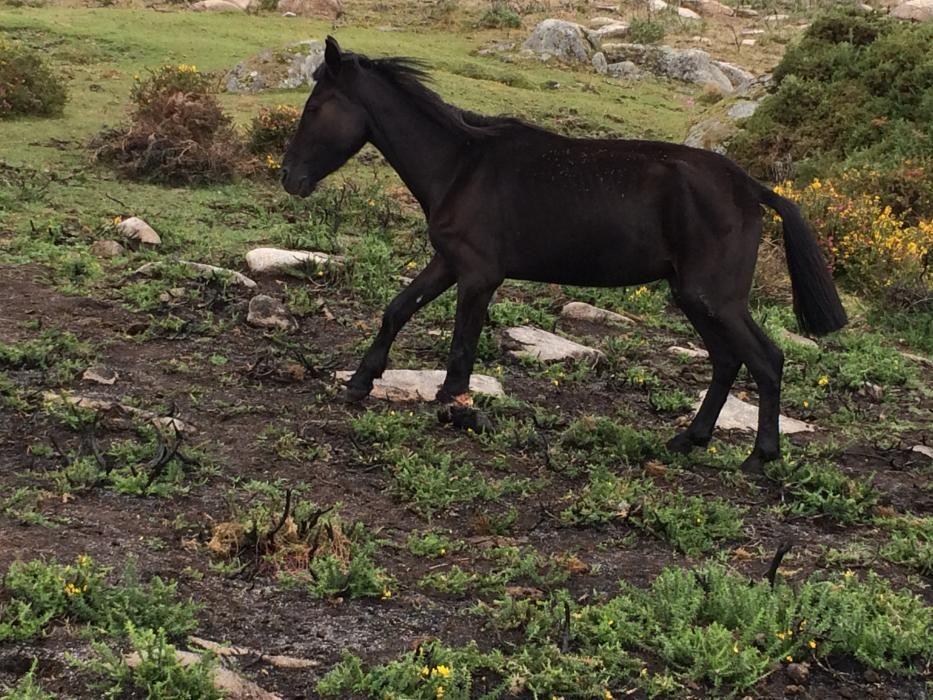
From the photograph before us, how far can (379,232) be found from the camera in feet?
35.8

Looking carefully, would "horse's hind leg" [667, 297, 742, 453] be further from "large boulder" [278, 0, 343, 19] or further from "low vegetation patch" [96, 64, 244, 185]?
"large boulder" [278, 0, 343, 19]

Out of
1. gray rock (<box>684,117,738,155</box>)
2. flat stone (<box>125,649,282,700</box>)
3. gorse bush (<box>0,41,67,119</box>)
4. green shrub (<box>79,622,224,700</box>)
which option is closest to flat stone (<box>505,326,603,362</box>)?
flat stone (<box>125,649,282,700</box>)

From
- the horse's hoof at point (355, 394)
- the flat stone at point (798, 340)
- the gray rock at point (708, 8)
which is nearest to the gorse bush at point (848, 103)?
the flat stone at point (798, 340)

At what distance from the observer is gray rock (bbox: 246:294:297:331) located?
804cm

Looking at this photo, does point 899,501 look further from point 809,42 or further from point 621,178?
point 809,42

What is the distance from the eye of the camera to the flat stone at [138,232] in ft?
31.7

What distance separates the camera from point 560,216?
642 cm

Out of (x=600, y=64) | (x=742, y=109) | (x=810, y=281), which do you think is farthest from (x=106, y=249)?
(x=600, y=64)

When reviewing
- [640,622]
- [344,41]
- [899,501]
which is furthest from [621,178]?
[344,41]

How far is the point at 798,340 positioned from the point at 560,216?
386cm

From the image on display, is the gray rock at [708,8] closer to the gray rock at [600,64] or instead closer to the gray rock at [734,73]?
the gray rock at [734,73]

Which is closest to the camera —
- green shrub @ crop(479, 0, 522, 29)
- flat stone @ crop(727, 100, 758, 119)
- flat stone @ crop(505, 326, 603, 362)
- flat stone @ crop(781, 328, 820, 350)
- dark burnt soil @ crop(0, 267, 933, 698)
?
dark burnt soil @ crop(0, 267, 933, 698)

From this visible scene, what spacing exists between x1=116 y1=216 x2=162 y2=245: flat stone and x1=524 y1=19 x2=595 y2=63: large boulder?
720 inches

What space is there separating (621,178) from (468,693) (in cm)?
374
